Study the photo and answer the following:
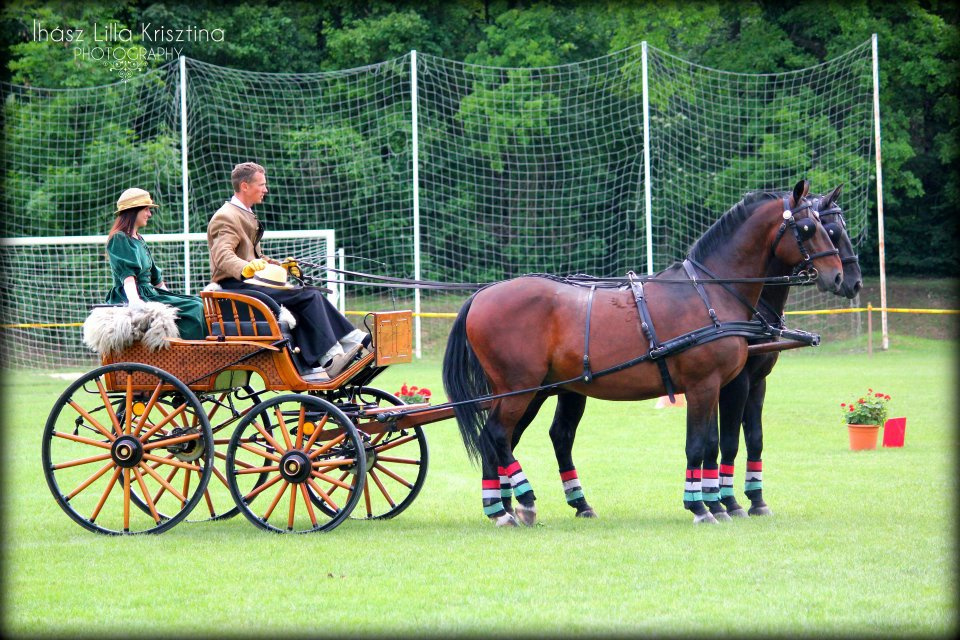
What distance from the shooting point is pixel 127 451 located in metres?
7.18

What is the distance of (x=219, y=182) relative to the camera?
25.4 metres

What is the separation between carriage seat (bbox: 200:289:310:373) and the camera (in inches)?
281

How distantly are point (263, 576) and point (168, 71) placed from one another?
19.4m

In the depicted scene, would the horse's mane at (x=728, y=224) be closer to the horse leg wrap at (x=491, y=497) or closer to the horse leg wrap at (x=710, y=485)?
the horse leg wrap at (x=710, y=485)

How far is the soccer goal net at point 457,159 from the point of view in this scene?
2347 cm

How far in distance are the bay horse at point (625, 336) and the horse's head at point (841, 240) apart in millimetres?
103

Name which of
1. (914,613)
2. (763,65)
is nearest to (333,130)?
(763,65)

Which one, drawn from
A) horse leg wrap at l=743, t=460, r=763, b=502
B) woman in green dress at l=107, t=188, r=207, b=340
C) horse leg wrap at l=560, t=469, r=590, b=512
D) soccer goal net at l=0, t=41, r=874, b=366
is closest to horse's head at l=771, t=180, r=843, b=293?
horse leg wrap at l=743, t=460, r=763, b=502

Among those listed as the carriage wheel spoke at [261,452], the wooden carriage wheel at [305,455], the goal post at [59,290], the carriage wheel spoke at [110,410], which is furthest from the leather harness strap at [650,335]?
the goal post at [59,290]

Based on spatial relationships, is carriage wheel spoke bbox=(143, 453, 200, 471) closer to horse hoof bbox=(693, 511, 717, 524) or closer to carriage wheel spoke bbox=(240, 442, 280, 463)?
carriage wheel spoke bbox=(240, 442, 280, 463)

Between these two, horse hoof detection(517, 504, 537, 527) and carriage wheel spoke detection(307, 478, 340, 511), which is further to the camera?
horse hoof detection(517, 504, 537, 527)

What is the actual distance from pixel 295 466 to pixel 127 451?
1035 millimetres

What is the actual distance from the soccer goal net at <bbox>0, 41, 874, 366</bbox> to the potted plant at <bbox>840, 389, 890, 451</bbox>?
12.1 meters

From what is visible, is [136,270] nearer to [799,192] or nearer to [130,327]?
[130,327]
